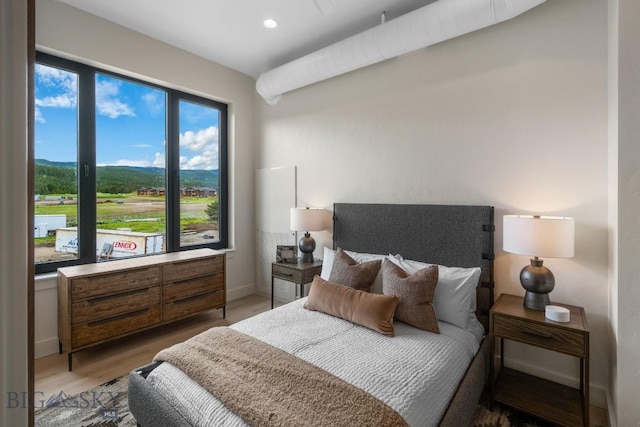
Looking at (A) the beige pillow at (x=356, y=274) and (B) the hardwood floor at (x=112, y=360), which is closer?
(B) the hardwood floor at (x=112, y=360)

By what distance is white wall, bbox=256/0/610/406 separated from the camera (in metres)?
2.08

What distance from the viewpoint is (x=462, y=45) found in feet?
8.39

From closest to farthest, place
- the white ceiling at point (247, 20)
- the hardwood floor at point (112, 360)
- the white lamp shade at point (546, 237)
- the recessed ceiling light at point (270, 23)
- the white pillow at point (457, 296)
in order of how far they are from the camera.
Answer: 1. the white lamp shade at point (546, 237)
2. the white pillow at point (457, 296)
3. the hardwood floor at point (112, 360)
4. the white ceiling at point (247, 20)
5. the recessed ceiling light at point (270, 23)

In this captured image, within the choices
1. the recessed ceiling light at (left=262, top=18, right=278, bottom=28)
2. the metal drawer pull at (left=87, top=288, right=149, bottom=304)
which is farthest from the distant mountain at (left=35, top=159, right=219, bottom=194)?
the recessed ceiling light at (left=262, top=18, right=278, bottom=28)

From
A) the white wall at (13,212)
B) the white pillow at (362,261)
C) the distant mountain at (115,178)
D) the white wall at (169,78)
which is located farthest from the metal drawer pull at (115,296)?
the white wall at (13,212)

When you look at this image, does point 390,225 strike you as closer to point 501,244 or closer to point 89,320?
point 501,244

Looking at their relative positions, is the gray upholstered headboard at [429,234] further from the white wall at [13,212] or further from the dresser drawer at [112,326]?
the white wall at [13,212]

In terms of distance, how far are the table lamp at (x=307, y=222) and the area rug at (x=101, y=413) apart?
194cm

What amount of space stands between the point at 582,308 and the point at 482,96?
1.70 m

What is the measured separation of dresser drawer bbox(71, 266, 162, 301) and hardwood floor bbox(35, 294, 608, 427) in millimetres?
554

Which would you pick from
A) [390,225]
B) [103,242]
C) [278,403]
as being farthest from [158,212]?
[278,403]

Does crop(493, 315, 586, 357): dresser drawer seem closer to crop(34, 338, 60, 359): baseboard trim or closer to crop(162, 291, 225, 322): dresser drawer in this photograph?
crop(162, 291, 225, 322): dresser drawer

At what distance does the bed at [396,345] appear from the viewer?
4.70ft

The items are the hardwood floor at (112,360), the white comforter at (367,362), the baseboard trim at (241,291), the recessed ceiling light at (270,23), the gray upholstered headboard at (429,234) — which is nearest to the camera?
the white comforter at (367,362)
